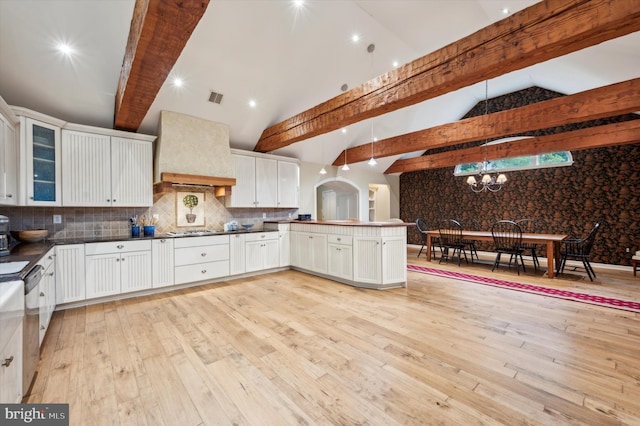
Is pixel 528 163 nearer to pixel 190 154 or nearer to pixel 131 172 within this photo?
pixel 190 154

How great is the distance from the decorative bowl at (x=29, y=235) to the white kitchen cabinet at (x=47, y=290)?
32cm

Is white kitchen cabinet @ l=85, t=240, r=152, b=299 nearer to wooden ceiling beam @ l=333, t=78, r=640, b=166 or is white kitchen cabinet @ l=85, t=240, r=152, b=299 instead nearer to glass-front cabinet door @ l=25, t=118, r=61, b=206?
glass-front cabinet door @ l=25, t=118, r=61, b=206

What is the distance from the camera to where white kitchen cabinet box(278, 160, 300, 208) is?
6.06 m

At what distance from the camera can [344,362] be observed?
7.37 feet

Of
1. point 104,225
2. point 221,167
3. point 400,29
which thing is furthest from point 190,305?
point 400,29

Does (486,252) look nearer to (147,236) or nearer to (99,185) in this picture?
(147,236)

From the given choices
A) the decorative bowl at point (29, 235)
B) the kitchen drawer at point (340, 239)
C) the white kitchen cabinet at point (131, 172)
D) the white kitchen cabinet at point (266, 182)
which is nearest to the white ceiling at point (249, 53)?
the white kitchen cabinet at point (131, 172)

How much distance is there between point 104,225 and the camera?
4.22 m

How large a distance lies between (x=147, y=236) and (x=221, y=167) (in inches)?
64.0

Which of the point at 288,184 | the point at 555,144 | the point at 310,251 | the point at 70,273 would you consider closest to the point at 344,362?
the point at 310,251

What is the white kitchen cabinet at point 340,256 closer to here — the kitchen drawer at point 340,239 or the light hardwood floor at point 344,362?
the kitchen drawer at point 340,239

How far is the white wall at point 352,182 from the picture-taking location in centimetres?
722

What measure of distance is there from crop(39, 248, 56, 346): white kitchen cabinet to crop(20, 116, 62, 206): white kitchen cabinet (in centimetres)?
70

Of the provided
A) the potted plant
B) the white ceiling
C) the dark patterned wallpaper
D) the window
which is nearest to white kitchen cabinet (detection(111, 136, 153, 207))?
the white ceiling
